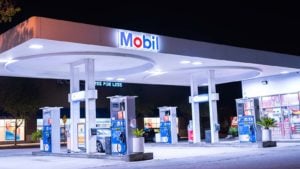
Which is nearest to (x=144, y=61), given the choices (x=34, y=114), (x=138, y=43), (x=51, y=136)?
(x=138, y=43)

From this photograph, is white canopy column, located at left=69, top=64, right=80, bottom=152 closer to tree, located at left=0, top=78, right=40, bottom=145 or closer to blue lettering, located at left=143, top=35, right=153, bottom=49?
blue lettering, located at left=143, top=35, right=153, bottom=49

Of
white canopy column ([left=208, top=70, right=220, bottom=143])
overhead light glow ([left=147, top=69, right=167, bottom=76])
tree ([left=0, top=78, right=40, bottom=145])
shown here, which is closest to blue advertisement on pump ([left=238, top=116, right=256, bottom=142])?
white canopy column ([left=208, top=70, right=220, bottom=143])

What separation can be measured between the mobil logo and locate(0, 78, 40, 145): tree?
2255cm

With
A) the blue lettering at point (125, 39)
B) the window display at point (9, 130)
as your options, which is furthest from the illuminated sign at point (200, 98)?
the window display at point (9, 130)

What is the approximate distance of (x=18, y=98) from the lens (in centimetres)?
3800

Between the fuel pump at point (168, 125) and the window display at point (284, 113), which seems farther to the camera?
the fuel pump at point (168, 125)

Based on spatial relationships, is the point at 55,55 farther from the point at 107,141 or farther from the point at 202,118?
the point at 202,118

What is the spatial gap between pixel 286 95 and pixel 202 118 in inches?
1002

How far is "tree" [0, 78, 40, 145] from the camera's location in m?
37.9

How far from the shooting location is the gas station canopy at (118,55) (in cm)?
1673

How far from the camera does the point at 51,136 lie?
23109mm

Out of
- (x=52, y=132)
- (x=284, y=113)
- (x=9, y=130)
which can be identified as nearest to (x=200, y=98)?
(x=284, y=113)

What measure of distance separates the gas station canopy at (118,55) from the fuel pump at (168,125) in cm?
257

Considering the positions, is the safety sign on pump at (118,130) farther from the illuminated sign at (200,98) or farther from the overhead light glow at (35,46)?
the illuminated sign at (200,98)
